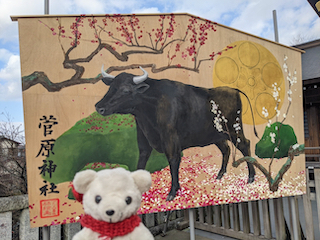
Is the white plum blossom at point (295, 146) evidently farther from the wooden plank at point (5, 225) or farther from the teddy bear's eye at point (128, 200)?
the wooden plank at point (5, 225)

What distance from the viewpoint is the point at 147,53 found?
3.36 m

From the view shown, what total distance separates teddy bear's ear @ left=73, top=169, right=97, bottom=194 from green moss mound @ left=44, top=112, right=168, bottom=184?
1.28 m

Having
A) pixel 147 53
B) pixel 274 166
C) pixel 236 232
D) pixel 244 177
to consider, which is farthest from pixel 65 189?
pixel 236 232

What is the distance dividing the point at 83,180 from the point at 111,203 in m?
0.28

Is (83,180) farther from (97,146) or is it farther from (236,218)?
(236,218)

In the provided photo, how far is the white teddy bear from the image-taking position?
1671 millimetres

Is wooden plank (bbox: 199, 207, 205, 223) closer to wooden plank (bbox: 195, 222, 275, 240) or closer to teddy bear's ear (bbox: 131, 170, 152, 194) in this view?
wooden plank (bbox: 195, 222, 275, 240)

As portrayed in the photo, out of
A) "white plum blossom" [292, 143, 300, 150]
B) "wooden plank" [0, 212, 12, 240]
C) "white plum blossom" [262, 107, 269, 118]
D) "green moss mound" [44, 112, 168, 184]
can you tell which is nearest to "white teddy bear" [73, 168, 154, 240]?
"green moss mound" [44, 112, 168, 184]

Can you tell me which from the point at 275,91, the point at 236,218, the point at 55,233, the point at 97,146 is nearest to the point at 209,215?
the point at 236,218

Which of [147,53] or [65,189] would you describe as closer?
[65,189]

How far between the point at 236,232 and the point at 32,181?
4.40m

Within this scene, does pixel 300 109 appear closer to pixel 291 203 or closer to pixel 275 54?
pixel 275 54

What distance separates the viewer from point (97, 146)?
3080 millimetres

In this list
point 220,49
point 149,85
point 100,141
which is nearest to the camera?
point 100,141
